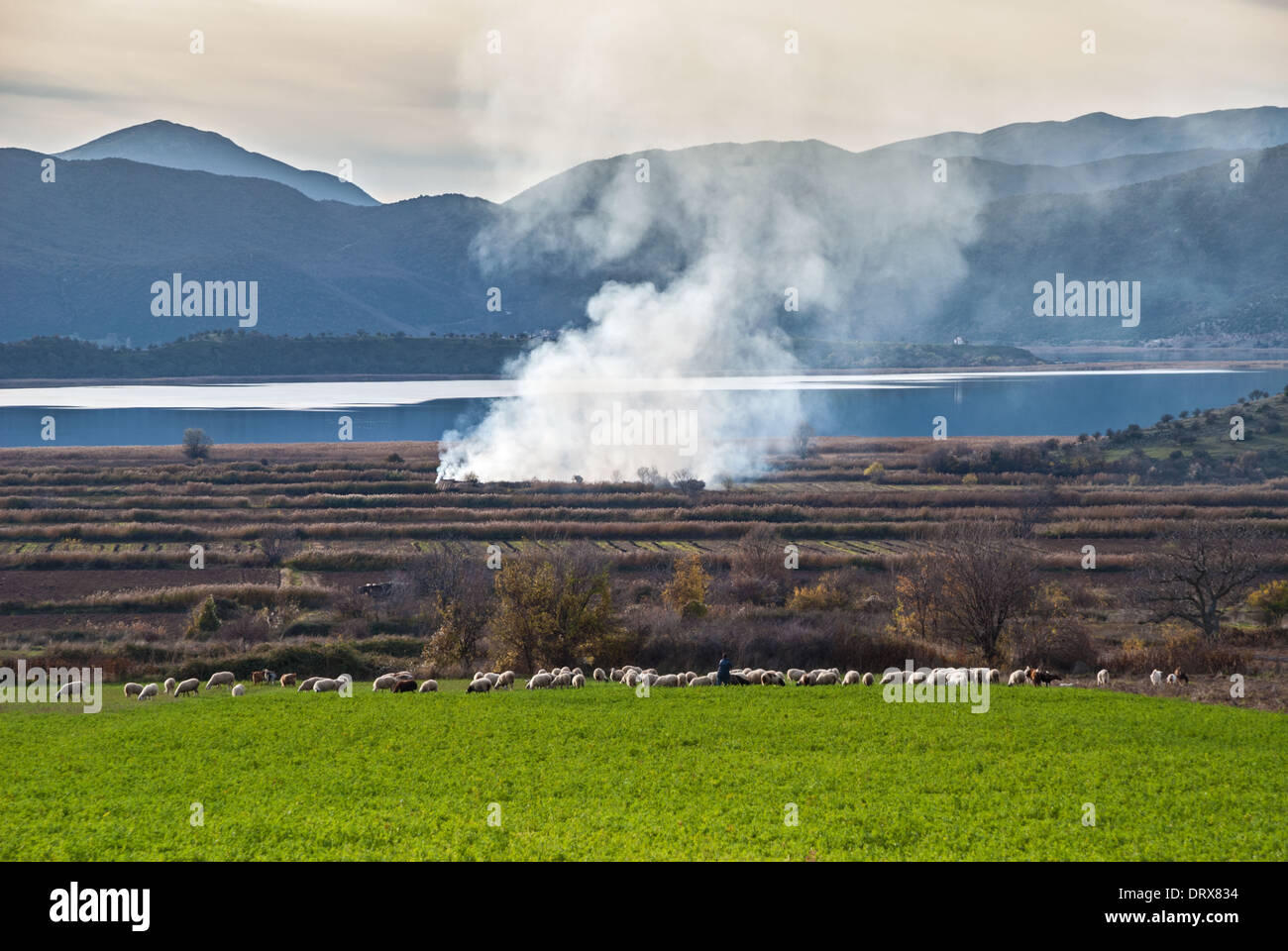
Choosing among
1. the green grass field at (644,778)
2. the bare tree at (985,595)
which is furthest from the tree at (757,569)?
the green grass field at (644,778)

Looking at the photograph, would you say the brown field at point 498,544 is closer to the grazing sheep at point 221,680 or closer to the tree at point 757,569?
the tree at point 757,569

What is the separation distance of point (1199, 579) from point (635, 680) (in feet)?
83.5

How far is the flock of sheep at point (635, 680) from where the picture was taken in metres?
36.1

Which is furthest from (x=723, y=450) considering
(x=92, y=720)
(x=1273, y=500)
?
(x=92, y=720)

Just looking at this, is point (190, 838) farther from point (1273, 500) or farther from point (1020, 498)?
point (1273, 500)

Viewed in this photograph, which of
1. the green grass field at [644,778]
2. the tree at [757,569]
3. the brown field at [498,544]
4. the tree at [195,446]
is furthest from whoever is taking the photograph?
the tree at [195,446]

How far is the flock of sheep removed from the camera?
36.1 metres

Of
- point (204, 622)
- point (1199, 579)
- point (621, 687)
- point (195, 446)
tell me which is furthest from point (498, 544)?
point (195, 446)

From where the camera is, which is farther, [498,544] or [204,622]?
[498,544]

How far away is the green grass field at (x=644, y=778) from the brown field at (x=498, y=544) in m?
9.31

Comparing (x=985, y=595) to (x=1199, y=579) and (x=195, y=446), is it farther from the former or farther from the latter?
(x=195, y=446)

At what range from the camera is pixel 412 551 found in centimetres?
7019

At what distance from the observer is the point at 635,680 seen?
1468 inches
